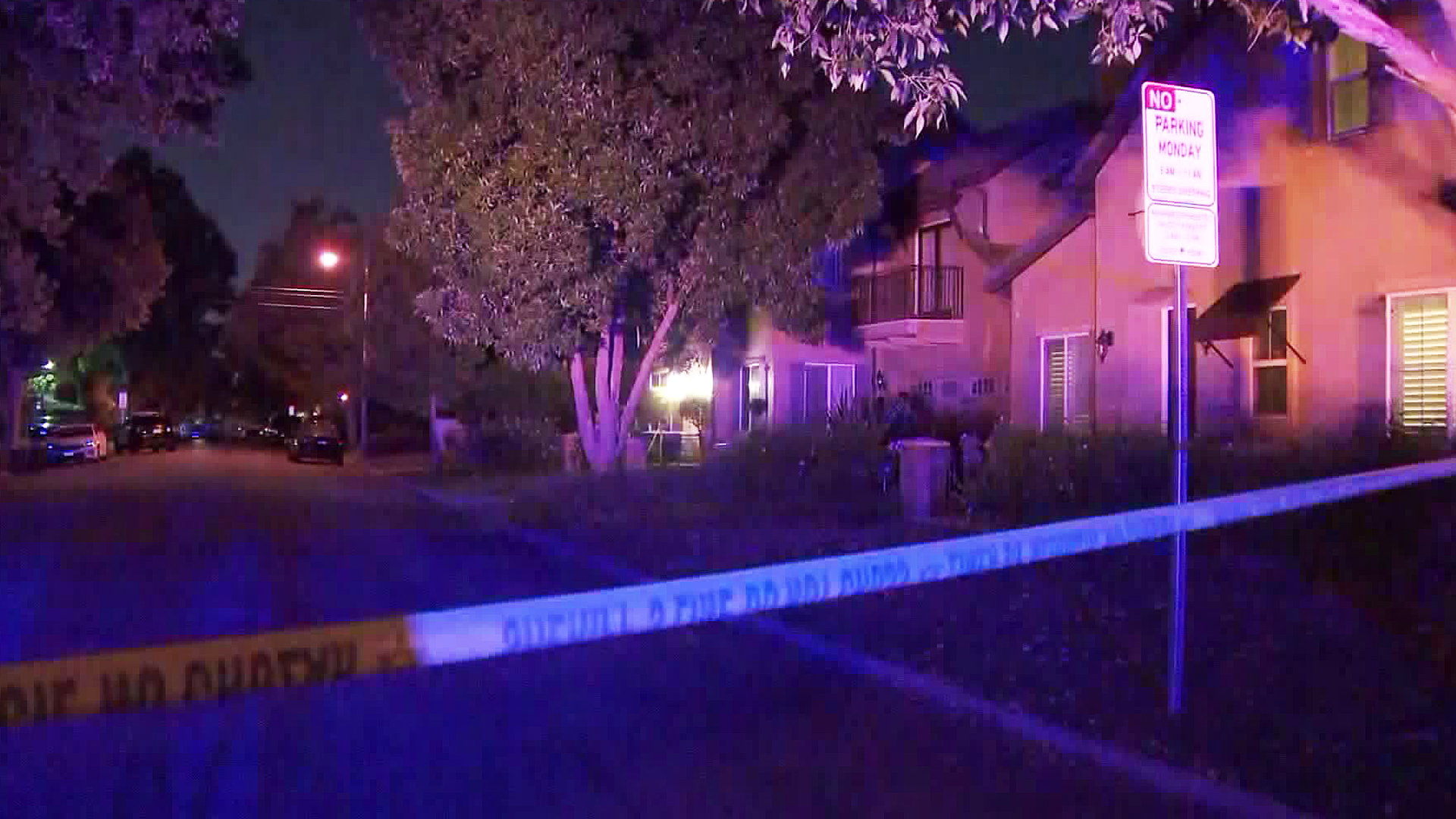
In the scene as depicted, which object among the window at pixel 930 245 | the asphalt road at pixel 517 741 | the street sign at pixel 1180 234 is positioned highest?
the window at pixel 930 245

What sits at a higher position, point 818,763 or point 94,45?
point 94,45

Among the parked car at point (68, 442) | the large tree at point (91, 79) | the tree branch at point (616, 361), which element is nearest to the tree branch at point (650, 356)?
the tree branch at point (616, 361)

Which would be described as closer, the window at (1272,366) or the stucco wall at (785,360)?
the window at (1272,366)

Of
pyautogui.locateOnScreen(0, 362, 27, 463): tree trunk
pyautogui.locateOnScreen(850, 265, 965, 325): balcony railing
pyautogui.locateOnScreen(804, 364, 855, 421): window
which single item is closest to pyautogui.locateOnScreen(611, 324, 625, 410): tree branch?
pyautogui.locateOnScreen(850, 265, 965, 325): balcony railing

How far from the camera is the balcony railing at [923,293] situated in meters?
29.2

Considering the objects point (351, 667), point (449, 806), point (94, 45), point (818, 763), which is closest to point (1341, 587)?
point (818, 763)

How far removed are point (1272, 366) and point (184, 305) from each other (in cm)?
6901

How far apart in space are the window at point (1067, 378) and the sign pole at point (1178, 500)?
12.1 metres

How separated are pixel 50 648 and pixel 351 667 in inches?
297

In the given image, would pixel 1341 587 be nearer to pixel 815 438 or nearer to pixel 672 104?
pixel 815 438

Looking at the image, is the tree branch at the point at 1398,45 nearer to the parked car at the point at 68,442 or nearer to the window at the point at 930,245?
the window at the point at 930,245

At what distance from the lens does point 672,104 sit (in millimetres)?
20125

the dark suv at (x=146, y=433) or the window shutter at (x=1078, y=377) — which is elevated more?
the window shutter at (x=1078, y=377)

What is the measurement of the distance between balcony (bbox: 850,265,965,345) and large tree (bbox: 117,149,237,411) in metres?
40.0
